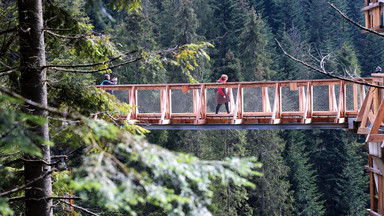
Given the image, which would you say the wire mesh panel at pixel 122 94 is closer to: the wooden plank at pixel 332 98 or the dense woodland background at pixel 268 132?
the wooden plank at pixel 332 98

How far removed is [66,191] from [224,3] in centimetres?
3458

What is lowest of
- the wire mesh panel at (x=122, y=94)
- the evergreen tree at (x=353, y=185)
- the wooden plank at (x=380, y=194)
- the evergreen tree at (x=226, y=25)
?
the evergreen tree at (x=353, y=185)

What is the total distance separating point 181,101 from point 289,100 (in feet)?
8.16

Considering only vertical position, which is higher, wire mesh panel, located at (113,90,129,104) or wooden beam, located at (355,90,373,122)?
wire mesh panel, located at (113,90,129,104)

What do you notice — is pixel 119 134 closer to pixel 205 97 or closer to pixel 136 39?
pixel 205 97

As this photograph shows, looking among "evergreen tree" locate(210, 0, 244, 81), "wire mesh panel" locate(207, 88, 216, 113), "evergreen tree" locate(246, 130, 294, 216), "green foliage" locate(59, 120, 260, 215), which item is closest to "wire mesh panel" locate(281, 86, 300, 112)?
"wire mesh panel" locate(207, 88, 216, 113)

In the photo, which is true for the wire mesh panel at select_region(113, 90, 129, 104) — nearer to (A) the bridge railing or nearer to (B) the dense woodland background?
(A) the bridge railing

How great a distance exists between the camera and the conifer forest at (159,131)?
377 cm

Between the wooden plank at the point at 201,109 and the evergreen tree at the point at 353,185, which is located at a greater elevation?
the wooden plank at the point at 201,109

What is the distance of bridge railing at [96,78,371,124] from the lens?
42.1 ft

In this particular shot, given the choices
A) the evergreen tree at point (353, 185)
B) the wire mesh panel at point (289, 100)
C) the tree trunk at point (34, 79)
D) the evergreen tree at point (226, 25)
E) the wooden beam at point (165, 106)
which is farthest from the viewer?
the evergreen tree at point (226, 25)

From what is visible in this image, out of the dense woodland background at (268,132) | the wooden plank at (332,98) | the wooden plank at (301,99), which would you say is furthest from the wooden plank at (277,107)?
the dense woodland background at (268,132)

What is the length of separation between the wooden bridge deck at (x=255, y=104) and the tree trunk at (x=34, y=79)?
685cm

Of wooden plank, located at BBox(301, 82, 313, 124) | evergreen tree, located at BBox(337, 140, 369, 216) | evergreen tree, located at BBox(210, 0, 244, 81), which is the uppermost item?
evergreen tree, located at BBox(210, 0, 244, 81)
